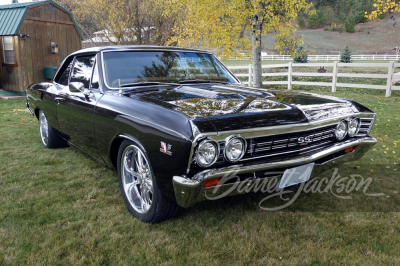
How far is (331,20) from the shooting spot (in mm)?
79688

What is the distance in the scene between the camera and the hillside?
56275 mm

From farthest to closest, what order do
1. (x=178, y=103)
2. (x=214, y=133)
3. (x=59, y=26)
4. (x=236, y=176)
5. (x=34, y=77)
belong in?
(x=59, y=26) < (x=34, y=77) < (x=178, y=103) < (x=236, y=176) < (x=214, y=133)

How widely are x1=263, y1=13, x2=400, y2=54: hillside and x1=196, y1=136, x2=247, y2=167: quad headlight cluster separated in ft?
175

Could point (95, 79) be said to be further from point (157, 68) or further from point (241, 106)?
point (241, 106)

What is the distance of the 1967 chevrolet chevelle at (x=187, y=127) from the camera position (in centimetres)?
243

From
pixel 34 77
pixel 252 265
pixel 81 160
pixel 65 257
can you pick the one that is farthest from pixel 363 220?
pixel 34 77

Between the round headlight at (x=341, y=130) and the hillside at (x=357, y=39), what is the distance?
5223 centimetres

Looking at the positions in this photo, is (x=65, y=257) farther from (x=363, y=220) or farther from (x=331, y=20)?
(x=331, y=20)

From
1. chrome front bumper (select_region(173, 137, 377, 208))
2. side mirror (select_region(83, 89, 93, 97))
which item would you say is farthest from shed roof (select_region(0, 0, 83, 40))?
chrome front bumper (select_region(173, 137, 377, 208))

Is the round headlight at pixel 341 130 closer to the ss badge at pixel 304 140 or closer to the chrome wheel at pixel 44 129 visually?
the ss badge at pixel 304 140

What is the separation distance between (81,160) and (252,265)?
3.18 meters

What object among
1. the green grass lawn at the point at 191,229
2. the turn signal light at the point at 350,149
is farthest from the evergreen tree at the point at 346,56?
the turn signal light at the point at 350,149

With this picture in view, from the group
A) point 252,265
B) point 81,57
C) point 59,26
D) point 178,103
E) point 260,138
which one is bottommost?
point 252,265

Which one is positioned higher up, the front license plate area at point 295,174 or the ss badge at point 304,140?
the ss badge at point 304,140
